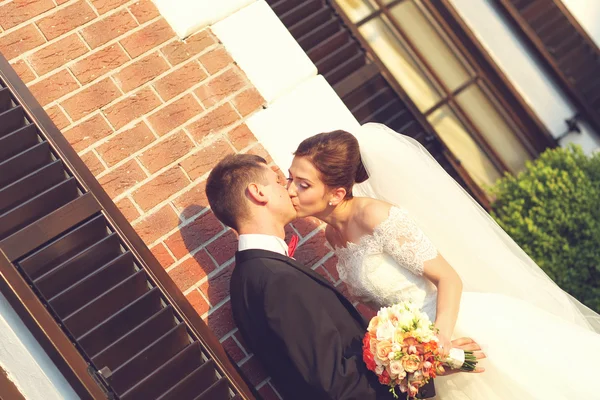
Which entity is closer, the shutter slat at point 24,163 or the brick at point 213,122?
the shutter slat at point 24,163

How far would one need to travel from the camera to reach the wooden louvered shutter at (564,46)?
5.32 metres

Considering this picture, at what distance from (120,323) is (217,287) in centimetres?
44

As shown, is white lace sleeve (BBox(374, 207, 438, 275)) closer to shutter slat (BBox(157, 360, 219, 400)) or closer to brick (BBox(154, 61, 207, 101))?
shutter slat (BBox(157, 360, 219, 400))

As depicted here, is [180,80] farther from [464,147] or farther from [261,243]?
[464,147]

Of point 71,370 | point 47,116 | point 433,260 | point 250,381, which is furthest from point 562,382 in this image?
point 47,116

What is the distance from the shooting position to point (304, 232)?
9.78 ft

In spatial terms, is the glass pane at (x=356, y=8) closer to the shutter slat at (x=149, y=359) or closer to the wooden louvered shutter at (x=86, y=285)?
the wooden louvered shutter at (x=86, y=285)

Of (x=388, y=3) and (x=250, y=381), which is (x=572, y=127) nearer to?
(x=388, y=3)

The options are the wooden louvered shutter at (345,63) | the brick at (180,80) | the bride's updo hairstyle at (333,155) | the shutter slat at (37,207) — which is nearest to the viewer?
the shutter slat at (37,207)

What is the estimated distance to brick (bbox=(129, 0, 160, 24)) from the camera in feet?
9.91

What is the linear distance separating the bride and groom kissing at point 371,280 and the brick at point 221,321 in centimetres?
20

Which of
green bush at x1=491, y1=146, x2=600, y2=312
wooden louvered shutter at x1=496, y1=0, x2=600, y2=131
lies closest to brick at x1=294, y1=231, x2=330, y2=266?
green bush at x1=491, y1=146, x2=600, y2=312

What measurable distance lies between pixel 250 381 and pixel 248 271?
0.54 meters

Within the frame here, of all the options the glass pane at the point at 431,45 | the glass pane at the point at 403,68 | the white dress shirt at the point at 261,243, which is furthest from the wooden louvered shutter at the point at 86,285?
the glass pane at the point at 431,45
